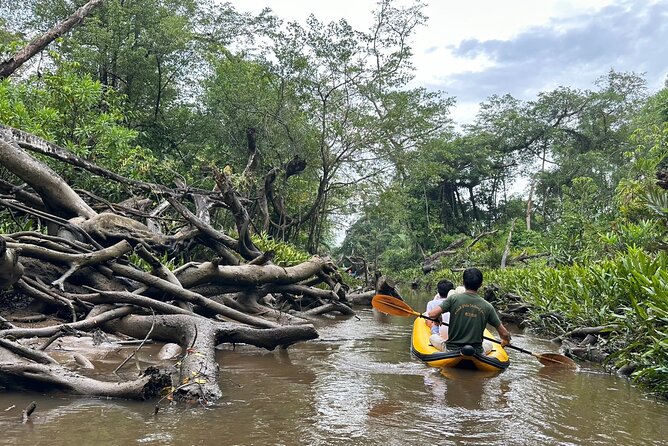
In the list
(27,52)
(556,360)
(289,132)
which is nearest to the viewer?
(556,360)

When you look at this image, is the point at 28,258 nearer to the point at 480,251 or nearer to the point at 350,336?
the point at 350,336

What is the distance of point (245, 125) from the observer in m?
19.0

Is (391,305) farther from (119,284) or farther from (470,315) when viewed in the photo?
(119,284)

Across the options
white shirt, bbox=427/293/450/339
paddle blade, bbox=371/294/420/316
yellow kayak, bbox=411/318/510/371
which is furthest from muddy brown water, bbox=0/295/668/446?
paddle blade, bbox=371/294/420/316

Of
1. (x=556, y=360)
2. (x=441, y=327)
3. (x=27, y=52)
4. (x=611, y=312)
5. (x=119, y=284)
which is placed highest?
(x=27, y=52)

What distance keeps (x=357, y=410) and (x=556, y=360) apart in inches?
152

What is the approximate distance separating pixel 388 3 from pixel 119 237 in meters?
17.5

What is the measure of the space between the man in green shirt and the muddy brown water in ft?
1.56

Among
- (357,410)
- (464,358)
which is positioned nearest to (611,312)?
(464,358)

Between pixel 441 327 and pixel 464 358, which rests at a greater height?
pixel 441 327

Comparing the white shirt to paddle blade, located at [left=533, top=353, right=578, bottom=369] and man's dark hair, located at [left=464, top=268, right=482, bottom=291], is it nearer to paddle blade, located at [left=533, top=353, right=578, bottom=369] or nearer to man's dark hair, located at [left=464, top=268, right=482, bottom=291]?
man's dark hair, located at [left=464, top=268, right=482, bottom=291]

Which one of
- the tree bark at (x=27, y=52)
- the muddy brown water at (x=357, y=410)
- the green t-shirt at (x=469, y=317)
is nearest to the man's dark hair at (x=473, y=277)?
the green t-shirt at (x=469, y=317)

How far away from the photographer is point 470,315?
21.9ft

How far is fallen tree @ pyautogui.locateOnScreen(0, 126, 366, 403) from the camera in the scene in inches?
162
